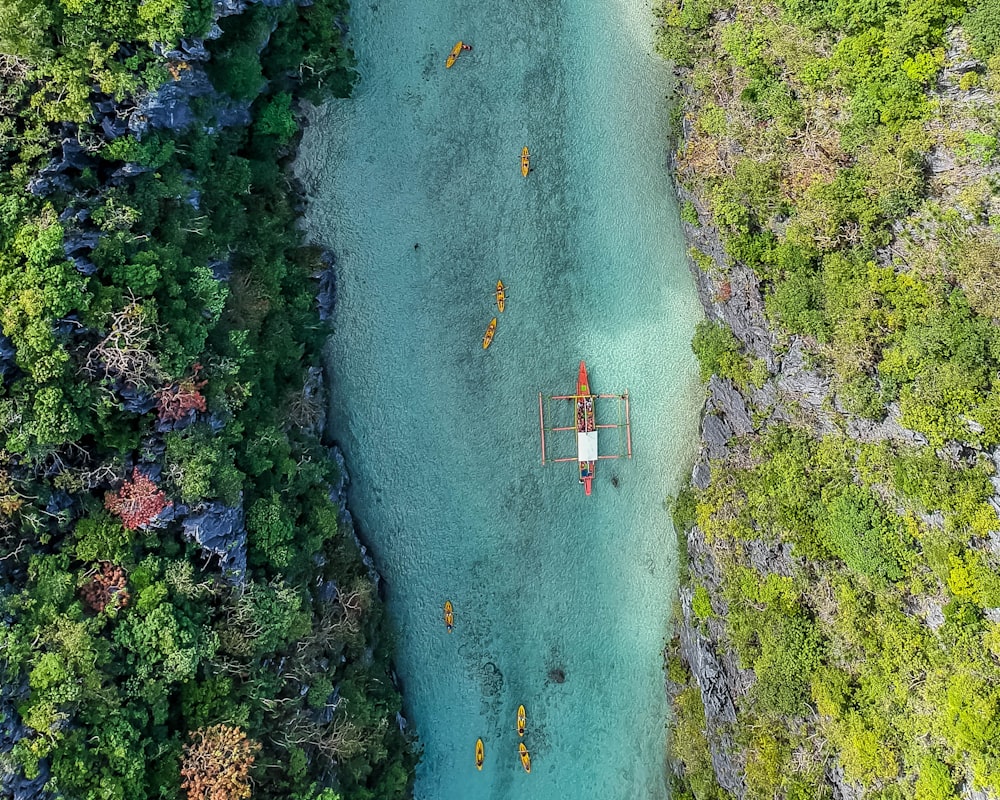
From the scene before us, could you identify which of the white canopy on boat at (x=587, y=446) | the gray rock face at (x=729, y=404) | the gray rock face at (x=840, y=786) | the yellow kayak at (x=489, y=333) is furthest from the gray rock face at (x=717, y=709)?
the yellow kayak at (x=489, y=333)

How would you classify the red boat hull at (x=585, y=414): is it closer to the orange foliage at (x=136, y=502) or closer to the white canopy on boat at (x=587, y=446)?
the white canopy on boat at (x=587, y=446)

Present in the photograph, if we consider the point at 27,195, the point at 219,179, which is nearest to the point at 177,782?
the point at 27,195

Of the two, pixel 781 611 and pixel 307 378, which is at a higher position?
pixel 307 378

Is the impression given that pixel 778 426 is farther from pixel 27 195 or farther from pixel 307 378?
pixel 27 195

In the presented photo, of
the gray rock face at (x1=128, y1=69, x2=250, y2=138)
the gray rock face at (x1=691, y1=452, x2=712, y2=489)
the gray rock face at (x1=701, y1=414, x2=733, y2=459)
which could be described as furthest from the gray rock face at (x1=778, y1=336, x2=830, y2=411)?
the gray rock face at (x1=128, y1=69, x2=250, y2=138)

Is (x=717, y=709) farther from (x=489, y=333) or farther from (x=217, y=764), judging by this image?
(x=217, y=764)
